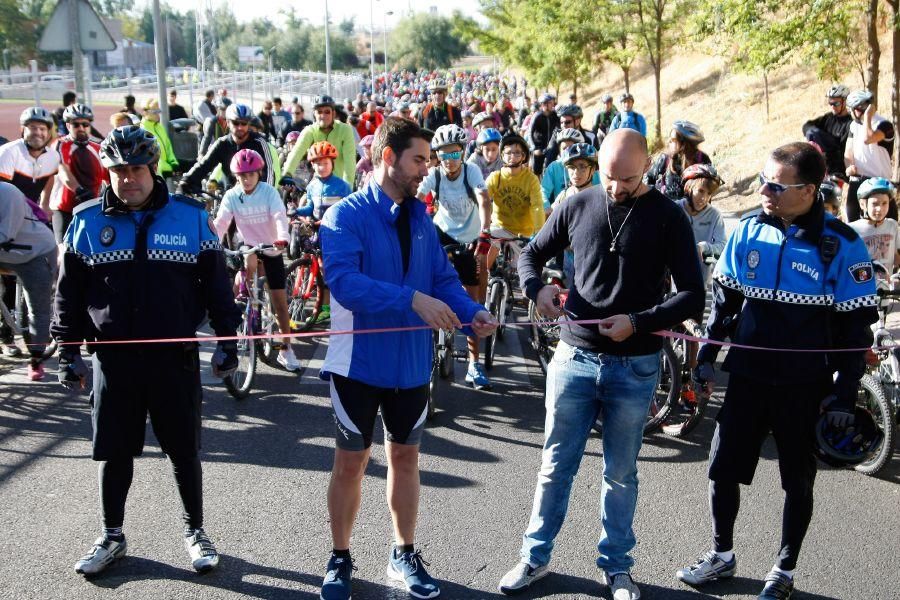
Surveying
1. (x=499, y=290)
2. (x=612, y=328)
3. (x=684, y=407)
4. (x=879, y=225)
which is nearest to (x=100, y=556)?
(x=612, y=328)

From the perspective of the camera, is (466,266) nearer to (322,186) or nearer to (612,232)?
(322,186)

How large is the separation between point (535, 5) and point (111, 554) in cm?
3128

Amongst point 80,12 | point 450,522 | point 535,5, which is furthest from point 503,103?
point 450,522

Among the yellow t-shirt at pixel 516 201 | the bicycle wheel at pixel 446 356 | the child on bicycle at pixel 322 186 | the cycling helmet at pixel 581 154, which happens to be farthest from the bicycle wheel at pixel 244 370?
the cycling helmet at pixel 581 154

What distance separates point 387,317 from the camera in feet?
13.0

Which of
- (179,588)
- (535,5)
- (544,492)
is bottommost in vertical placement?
(179,588)

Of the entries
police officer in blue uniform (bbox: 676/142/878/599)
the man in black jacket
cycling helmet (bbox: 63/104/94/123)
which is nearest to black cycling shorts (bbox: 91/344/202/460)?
police officer in blue uniform (bbox: 676/142/878/599)

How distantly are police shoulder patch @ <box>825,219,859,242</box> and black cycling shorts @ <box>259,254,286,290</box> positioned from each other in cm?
490

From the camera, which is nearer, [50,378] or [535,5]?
[50,378]

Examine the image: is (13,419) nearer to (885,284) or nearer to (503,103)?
(885,284)

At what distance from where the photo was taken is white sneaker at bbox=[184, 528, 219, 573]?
4395 millimetres

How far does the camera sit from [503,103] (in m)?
29.0

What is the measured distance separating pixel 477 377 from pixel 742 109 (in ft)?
80.4

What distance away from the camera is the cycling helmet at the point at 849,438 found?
3971 millimetres
